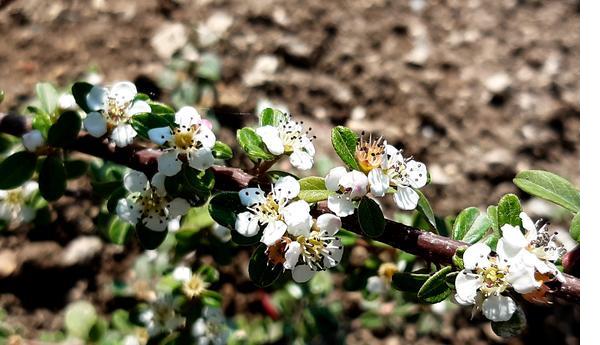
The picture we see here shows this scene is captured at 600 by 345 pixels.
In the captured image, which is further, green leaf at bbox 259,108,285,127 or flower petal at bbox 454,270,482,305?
green leaf at bbox 259,108,285,127

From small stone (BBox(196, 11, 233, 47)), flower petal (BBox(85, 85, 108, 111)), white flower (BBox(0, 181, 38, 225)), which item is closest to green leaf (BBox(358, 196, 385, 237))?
flower petal (BBox(85, 85, 108, 111))

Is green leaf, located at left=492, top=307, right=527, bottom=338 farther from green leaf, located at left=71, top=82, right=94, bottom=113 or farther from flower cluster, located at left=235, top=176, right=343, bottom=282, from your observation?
green leaf, located at left=71, top=82, right=94, bottom=113

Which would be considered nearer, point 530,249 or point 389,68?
point 530,249

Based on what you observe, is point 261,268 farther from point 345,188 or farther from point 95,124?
point 95,124

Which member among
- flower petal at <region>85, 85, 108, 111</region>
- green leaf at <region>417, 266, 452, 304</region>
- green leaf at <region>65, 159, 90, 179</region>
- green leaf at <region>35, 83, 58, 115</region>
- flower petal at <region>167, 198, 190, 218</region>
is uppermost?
flower petal at <region>85, 85, 108, 111</region>

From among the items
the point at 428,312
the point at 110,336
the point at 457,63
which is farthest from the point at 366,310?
the point at 457,63

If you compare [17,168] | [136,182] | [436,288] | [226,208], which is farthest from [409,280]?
[17,168]
